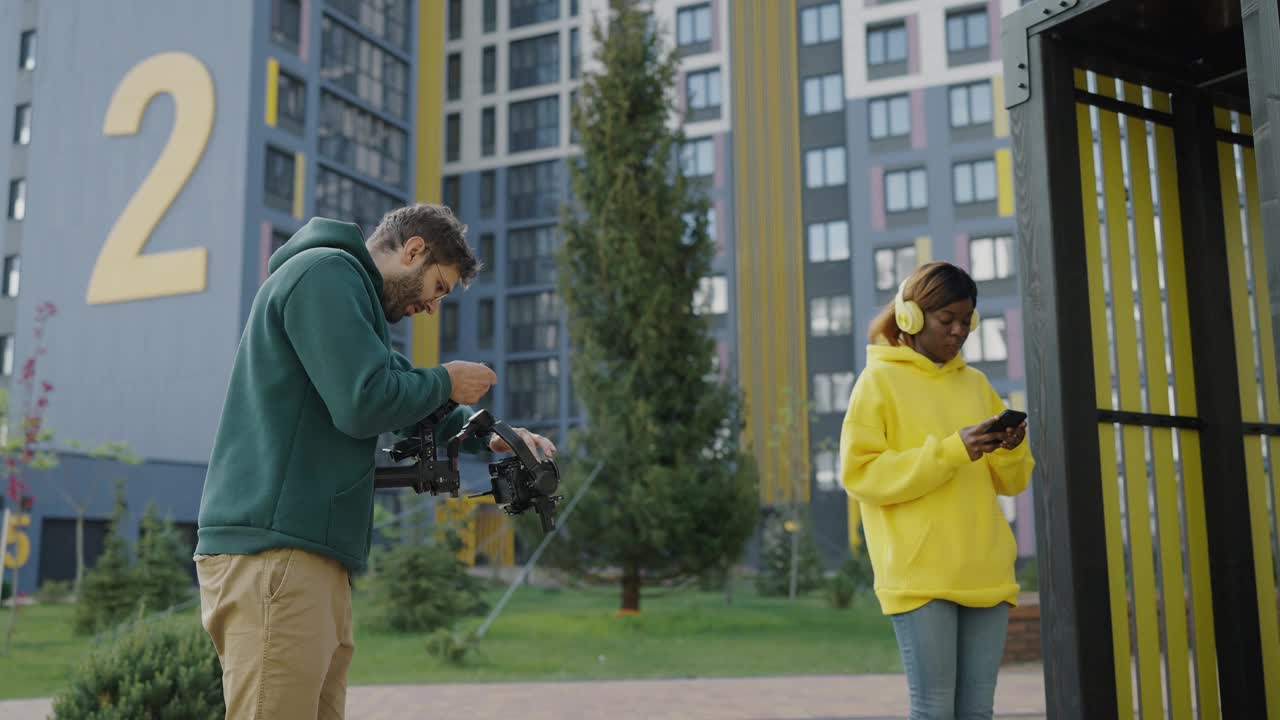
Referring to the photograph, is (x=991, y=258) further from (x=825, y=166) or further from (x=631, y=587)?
(x=631, y=587)

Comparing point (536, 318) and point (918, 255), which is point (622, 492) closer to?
point (918, 255)

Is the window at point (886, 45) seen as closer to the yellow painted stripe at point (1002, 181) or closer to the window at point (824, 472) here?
the yellow painted stripe at point (1002, 181)

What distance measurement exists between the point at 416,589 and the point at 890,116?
25.3m

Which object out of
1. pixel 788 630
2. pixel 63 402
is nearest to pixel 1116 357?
pixel 788 630

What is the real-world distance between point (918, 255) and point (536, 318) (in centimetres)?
1601

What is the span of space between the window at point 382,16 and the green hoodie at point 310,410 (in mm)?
35789

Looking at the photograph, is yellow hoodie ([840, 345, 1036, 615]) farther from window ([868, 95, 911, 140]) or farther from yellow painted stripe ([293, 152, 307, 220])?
window ([868, 95, 911, 140])

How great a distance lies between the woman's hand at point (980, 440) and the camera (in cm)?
319

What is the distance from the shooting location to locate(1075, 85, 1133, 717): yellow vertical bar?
3873 mm

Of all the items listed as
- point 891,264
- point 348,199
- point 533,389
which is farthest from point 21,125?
point 891,264

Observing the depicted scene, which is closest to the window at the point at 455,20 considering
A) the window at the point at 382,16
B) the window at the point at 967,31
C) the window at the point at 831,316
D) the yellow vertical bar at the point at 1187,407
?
the window at the point at 382,16

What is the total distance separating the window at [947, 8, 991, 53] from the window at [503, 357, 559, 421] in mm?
18194

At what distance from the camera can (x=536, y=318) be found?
45.0 metres

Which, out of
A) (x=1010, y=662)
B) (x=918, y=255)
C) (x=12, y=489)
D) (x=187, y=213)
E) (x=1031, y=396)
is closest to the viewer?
(x=1031, y=396)
